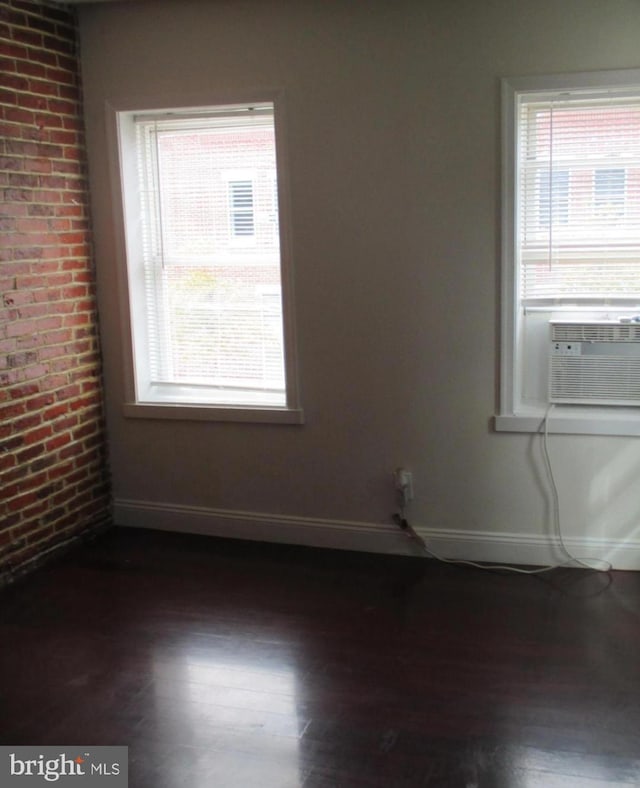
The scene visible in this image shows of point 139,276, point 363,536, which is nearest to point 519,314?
point 363,536

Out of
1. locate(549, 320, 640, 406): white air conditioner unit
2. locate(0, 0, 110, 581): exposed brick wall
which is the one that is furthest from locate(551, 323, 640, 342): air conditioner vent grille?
locate(0, 0, 110, 581): exposed brick wall

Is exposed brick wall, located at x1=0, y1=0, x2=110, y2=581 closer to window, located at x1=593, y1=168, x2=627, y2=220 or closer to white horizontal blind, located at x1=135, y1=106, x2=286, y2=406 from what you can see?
white horizontal blind, located at x1=135, y1=106, x2=286, y2=406

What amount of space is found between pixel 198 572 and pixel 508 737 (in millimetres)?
1748

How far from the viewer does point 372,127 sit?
387 centimetres

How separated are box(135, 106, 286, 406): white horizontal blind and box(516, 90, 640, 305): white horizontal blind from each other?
1.18 meters

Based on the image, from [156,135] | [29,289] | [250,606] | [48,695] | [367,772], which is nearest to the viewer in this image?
[367,772]

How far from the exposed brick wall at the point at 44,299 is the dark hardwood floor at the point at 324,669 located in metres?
0.33

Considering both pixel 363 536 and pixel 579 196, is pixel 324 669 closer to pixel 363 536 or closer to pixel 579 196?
pixel 363 536

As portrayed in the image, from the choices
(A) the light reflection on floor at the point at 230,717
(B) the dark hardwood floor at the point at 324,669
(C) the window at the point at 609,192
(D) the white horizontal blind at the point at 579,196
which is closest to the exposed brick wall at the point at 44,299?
(B) the dark hardwood floor at the point at 324,669

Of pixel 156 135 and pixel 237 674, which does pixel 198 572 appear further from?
pixel 156 135

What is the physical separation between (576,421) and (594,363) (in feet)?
0.86

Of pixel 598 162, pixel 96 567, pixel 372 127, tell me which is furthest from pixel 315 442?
pixel 598 162

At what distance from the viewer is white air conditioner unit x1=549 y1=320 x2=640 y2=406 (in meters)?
3.76

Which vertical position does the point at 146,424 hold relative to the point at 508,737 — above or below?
above
